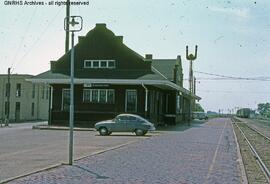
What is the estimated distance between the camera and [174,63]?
63906 millimetres

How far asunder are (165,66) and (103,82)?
1864 cm

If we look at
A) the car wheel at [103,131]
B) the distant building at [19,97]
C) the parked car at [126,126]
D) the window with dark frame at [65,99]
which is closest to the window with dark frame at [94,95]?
the window with dark frame at [65,99]

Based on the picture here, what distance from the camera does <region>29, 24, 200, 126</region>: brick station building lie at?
153ft

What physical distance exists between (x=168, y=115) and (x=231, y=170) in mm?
41460

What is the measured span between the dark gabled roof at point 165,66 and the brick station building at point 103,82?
8.15 meters

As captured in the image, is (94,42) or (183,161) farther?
(94,42)

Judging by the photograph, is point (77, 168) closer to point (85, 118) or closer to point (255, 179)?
point (255, 179)

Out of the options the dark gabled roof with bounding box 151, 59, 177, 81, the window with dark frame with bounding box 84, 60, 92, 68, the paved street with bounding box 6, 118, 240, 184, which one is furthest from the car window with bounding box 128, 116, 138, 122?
the dark gabled roof with bounding box 151, 59, 177, 81

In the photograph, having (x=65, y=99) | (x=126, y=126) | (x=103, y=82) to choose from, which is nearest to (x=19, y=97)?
(x=65, y=99)

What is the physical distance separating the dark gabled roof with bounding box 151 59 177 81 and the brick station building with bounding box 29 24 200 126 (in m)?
8.15

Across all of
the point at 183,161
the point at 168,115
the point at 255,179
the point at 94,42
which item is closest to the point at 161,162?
the point at 183,161

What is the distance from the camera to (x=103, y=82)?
45812 mm

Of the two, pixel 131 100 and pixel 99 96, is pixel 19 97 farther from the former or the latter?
pixel 131 100

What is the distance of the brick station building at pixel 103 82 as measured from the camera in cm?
4656
